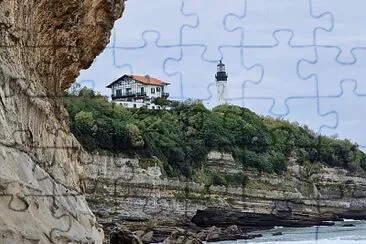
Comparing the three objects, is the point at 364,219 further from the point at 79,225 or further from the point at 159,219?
the point at 79,225

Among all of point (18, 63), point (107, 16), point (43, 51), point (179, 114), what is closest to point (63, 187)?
A: point (18, 63)

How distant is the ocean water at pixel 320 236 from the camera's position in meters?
24.6

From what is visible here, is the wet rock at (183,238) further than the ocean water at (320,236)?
No

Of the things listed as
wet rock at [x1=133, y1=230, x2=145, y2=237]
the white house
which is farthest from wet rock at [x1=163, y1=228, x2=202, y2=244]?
wet rock at [x1=133, y1=230, x2=145, y2=237]

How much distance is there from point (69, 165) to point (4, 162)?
12.5 ft

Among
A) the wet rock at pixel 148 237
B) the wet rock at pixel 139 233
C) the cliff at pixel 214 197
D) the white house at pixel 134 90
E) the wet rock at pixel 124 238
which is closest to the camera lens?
the wet rock at pixel 124 238

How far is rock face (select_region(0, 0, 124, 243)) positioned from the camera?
550cm

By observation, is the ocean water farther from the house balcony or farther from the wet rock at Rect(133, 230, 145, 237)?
the house balcony

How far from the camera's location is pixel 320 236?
2789 cm

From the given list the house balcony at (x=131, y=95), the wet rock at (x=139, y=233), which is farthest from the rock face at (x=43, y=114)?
the wet rock at (x=139, y=233)

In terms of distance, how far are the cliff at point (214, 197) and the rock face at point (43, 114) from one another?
14.7 m

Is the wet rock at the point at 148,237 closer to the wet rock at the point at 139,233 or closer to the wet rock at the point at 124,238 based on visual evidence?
the wet rock at the point at 139,233

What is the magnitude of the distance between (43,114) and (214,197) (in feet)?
88.1

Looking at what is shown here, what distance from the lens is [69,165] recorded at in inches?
371
